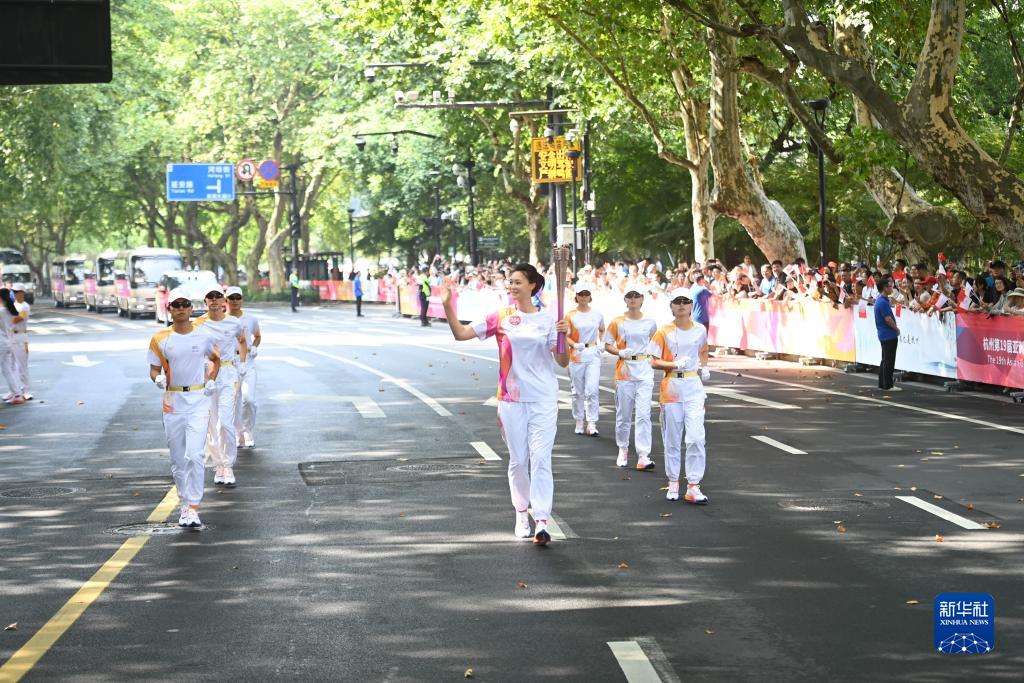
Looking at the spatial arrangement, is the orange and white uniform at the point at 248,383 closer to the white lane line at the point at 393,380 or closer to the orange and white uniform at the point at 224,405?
the orange and white uniform at the point at 224,405

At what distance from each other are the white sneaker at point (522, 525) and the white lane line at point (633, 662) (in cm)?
303

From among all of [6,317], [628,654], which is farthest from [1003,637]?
[6,317]

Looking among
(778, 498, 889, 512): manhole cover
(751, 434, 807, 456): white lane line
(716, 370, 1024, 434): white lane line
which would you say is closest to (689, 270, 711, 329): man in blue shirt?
(716, 370, 1024, 434): white lane line

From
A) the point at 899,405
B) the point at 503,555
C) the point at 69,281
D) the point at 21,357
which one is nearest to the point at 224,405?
the point at 503,555

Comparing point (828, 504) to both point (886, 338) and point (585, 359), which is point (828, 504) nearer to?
point (585, 359)

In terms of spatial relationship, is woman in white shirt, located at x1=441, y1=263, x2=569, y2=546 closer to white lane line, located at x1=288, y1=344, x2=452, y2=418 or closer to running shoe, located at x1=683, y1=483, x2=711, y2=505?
running shoe, located at x1=683, y1=483, x2=711, y2=505

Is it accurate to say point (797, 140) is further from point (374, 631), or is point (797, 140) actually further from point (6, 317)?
point (374, 631)

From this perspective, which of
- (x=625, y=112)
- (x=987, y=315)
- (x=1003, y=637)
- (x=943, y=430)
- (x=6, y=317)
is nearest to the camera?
(x=1003, y=637)

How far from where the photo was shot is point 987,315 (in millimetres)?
20969

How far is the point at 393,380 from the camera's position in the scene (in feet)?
81.6

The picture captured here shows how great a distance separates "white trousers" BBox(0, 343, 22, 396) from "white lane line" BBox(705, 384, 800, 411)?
32.9 feet

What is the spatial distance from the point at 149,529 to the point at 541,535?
2.96 m

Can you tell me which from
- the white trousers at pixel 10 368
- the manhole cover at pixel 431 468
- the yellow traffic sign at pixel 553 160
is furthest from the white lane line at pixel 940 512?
the yellow traffic sign at pixel 553 160

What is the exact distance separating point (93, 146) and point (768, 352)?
98.4 ft
